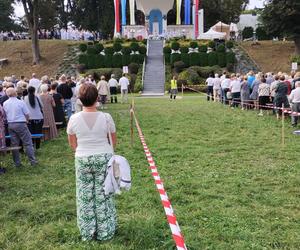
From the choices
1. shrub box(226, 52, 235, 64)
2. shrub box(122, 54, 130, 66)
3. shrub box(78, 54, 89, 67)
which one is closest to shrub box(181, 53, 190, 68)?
shrub box(226, 52, 235, 64)

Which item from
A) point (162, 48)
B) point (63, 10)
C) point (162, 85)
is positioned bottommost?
point (162, 85)

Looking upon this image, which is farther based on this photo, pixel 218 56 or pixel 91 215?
pixel 218 56

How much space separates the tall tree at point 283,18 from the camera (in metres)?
43.0

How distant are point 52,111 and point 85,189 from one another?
8677mm

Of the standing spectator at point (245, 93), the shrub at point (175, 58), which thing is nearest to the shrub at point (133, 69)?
the shrub at point (175, 58)

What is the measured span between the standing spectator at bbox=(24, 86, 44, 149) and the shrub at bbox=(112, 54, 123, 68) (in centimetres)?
2983

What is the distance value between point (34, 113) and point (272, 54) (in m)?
39.2

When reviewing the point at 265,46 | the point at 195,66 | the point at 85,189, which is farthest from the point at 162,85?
the point at 85,189

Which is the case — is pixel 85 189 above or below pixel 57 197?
above

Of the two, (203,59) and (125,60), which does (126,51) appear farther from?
(203,59)

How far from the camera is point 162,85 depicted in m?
38.2

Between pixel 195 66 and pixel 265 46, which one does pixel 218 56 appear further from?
pixel 265 46

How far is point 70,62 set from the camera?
45.0m

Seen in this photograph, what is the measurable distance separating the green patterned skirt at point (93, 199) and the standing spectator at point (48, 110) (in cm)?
821
